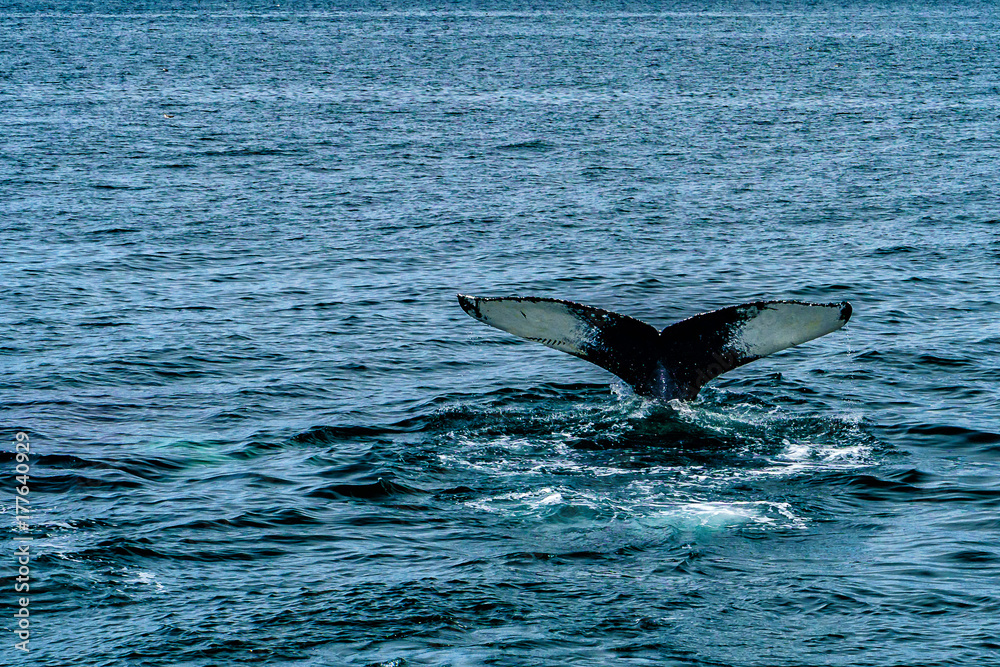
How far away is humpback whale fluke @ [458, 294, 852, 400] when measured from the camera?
11180 millimetres

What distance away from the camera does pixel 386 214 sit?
2552 cm

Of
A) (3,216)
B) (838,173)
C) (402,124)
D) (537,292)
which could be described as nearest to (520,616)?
(537,292)

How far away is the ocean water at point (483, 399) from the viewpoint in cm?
917

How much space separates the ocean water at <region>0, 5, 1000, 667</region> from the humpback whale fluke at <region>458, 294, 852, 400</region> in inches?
28.2

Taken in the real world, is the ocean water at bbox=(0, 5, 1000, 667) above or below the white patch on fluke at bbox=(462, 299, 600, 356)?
below

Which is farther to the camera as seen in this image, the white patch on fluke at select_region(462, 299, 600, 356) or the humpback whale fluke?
the white patch on fluke at select_region(462, 299, 600, 356)

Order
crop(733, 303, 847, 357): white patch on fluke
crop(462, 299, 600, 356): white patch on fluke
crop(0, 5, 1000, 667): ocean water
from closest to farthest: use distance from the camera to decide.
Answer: crop(0, 5, 1000, 667): ocean water
crop(733, 303, 847, 357): white patch on fluke
crop(462, 299, 600, 356): white patch on fluke

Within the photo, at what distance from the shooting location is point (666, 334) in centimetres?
1220

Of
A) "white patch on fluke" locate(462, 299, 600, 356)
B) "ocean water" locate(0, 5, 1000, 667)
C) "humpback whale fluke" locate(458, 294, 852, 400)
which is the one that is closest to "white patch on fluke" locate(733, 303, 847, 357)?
"humpback whale fluke" locate(458, 294, 852, 400)

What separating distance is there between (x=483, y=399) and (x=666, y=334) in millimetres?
2940

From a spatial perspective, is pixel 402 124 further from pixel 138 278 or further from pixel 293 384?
pixel 293 384

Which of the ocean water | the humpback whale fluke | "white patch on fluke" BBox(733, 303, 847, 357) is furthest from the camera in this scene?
the humpback whale fluke

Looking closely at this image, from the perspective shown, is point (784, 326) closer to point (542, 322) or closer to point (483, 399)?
point (542, 322)

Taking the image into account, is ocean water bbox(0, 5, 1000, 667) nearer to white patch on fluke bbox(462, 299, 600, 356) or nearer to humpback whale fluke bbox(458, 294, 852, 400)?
humpback whale fluke bbox(458, 294, 852, 400)
